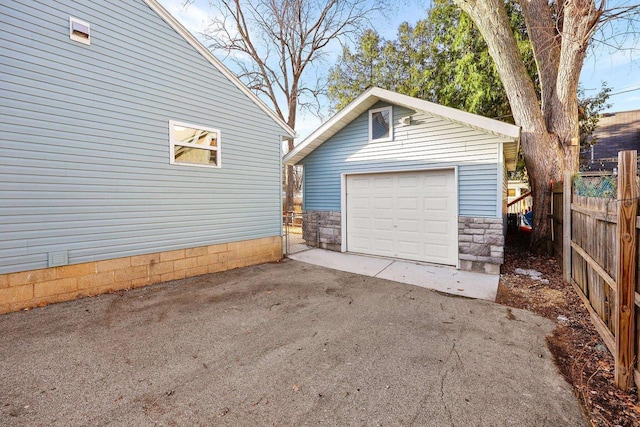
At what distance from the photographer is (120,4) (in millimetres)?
4715

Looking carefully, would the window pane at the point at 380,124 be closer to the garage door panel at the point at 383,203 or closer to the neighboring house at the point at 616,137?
the garage door panel at the point at 383,203

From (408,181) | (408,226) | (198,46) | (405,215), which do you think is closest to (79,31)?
(198,46)

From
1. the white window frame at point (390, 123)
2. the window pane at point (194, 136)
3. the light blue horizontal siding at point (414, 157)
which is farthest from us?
the white window frame at point (390, 123)

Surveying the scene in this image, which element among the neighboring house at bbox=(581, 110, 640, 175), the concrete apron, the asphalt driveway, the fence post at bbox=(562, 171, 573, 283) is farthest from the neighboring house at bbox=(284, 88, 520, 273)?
the neighboring house at bbox=(581, 110, 640, 175)

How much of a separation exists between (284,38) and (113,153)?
506 inches

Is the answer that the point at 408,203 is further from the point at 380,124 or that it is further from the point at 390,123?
the point at 380,124

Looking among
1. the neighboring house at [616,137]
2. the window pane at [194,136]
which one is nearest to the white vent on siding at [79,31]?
the window pane at [194,136]

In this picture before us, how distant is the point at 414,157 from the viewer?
659cm

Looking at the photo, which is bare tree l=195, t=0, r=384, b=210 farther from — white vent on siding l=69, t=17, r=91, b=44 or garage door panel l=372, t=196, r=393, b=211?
white vent on siding l=69, t=17, r=91, b=44

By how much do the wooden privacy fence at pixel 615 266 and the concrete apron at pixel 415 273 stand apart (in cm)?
133

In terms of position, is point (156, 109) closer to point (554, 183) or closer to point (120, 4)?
point (120, 4)

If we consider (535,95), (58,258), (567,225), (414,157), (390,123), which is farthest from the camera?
(390,123)

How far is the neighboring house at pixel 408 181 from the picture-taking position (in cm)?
580

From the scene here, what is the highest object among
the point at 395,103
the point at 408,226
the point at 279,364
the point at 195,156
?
the point at 395,103
